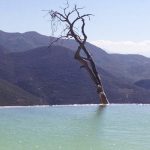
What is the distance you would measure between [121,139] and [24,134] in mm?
1686

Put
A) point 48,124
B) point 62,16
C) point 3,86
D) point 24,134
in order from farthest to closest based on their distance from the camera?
point 3,86 → point 62,16 → point 48,124 → point 24,134

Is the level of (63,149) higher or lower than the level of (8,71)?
higher

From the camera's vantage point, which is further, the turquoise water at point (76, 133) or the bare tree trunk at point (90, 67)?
the bare tree trunk at point (90, 67)

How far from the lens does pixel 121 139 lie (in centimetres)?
707

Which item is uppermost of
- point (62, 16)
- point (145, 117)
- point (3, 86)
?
point (62, 16)

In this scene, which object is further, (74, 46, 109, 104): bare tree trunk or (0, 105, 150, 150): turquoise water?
(74, 46, 109, 104): bare tree trunk

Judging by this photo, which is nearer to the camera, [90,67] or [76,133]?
[76,133]

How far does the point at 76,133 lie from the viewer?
7621 mm

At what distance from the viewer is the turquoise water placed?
6512 millimetres

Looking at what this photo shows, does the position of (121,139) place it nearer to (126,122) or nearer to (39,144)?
(39,144)

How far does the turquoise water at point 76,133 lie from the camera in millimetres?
6512

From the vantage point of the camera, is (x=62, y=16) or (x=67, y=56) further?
(x=67, y=56)

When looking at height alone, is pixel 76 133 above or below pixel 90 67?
above

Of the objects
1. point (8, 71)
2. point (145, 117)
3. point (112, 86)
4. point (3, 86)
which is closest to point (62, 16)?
point (145, 117)
